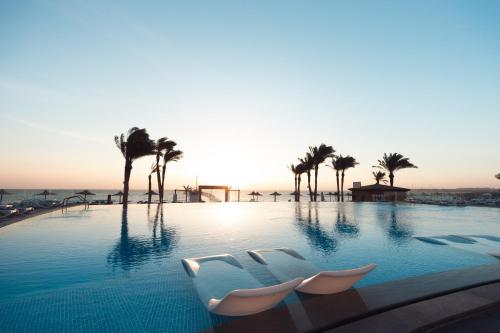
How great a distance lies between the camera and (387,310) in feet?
14.0

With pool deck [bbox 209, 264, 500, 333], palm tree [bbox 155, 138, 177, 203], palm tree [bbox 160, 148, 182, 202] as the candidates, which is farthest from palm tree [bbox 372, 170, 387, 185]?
pool deck [bbox 209, 264, 500, 333]

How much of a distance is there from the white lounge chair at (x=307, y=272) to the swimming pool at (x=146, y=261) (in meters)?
0.35

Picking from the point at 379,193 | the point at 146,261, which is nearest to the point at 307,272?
the point at 146,261

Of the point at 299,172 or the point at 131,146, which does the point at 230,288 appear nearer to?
the point at 131,146

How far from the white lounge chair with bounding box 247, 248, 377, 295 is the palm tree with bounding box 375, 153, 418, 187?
130 feet

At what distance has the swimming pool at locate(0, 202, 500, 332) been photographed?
15.1 feet

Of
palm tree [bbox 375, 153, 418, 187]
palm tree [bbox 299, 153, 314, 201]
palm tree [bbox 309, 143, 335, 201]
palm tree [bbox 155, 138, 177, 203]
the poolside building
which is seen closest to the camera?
palm tree [bbox 155, 138, 177, 203]

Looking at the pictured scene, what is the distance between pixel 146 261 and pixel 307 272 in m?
4.79

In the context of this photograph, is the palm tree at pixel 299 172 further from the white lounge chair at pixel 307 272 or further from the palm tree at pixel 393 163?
Result: the white lounge chair at pixel 307 272

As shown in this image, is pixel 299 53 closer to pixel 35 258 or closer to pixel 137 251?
pixel 137 251

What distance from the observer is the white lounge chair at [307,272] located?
4.60m

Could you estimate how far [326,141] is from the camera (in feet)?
144

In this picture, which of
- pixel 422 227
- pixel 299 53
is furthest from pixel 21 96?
pixel 422 227

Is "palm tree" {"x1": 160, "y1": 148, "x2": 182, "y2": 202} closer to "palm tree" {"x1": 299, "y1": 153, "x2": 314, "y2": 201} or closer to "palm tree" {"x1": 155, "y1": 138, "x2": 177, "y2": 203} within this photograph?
"palm tree" {"x1": 155, "y1": 138, "x2": 177, "y2": 203}
